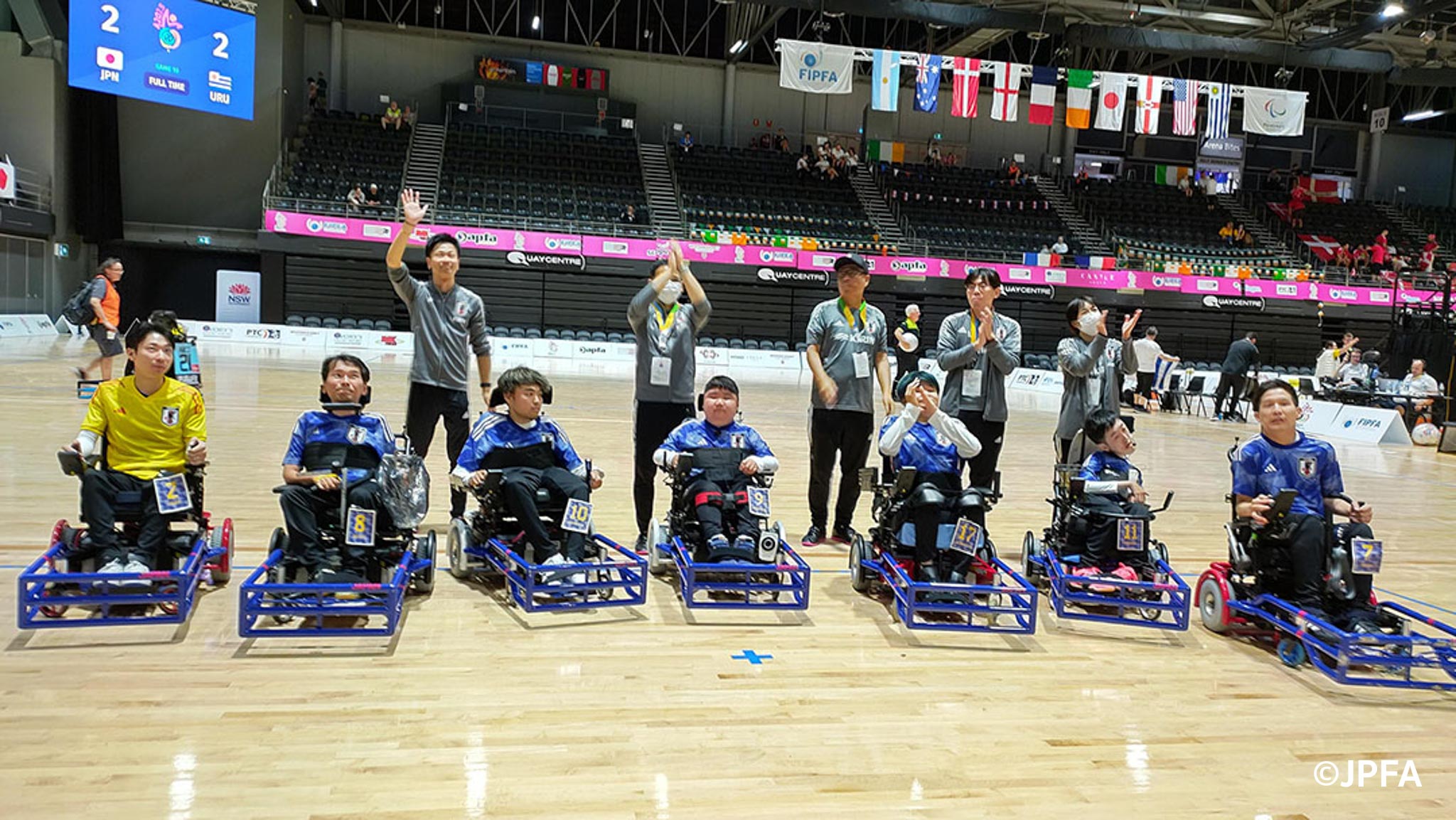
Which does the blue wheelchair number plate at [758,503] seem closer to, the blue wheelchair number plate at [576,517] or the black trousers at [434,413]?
the blue wheelchair number plate at [576,517]

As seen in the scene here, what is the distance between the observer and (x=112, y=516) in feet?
11.9

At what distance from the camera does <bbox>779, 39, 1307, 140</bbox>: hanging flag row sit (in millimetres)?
19594

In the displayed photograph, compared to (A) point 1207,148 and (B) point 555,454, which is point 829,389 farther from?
(A) point 1207,148

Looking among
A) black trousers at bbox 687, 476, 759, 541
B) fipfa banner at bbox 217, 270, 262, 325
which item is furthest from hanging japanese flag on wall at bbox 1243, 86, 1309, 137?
fipfa banner at bbox 217, 270, 262, 325

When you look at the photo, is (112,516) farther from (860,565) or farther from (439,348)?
(860,565)

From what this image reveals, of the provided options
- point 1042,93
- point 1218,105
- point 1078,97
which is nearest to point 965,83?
point 1042,93

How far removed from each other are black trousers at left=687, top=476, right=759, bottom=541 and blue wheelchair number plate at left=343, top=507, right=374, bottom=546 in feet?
4.55

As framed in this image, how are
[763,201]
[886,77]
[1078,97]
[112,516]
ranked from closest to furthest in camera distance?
[112,516] → [886,77] → [1078,97] → [763,201]

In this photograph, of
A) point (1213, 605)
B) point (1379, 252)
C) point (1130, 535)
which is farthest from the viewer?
point (1379, 252)

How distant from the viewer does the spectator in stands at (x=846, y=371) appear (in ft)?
16.8

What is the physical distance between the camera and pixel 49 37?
2072cm

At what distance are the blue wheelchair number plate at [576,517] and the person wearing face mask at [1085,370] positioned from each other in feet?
8.70

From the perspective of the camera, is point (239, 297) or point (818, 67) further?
point (239, 297)

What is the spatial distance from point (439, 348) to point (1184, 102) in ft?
66.0
